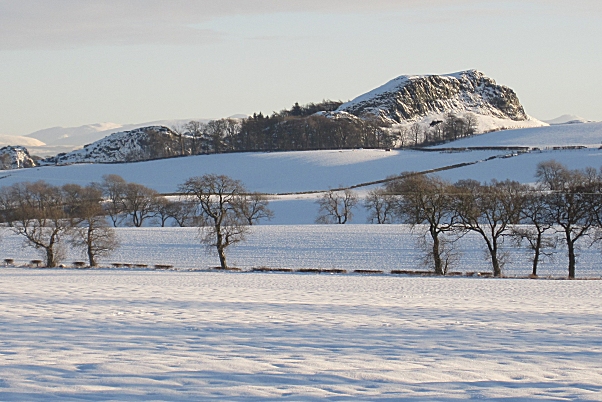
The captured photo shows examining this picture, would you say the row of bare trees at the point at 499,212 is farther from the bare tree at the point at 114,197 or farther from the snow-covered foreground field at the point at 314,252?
the bare tree at the point at 114,197

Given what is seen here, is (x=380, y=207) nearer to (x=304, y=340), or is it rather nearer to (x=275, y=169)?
(x=275, y=169)

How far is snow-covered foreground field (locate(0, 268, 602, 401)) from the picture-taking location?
7.85 m

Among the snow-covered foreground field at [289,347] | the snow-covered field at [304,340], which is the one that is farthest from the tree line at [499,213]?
the snow-covered foreground field at [289,347]

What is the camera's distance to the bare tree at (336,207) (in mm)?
69312

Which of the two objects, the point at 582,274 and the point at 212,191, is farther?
the point at 212,191

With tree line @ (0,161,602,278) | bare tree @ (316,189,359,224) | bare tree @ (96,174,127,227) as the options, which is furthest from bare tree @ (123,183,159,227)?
bare tree @ (316,189,359,224)

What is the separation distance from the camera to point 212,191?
4572 cm

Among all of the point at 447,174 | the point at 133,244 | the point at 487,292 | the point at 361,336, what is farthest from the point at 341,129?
the point at 361,336

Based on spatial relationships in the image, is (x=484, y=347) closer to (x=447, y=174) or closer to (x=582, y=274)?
(x=582, y=274)

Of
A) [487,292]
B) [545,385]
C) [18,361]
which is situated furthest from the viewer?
[487,292]

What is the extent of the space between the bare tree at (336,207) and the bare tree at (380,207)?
2.05 meters

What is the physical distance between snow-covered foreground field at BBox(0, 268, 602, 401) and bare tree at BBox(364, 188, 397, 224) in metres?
45.3

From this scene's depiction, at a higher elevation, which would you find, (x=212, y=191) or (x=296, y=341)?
(x=212, y=191)

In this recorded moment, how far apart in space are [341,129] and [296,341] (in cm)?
15101
